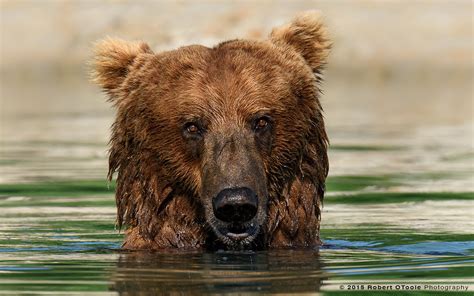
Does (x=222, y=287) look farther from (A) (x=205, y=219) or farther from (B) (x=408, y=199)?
(B) (x=408, y=199)

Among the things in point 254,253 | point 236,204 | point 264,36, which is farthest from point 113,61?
point 264,36

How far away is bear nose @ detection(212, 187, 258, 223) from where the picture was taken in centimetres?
878

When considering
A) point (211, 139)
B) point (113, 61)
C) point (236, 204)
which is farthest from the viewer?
point (113, 61)

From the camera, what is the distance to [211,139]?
30.7 ft

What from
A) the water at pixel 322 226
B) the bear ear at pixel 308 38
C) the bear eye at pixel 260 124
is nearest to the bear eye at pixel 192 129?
the bear eye at pixel 260 124

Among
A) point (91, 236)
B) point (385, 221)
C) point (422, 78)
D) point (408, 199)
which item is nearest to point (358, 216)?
point (385, 221)

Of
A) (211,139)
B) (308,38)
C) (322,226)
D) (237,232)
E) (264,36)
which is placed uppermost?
(264,36)

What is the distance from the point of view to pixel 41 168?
57.8ft

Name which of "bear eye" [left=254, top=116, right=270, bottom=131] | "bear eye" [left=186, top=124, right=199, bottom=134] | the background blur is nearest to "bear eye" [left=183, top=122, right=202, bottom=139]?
"bear eye" [left=186, top=124, right=199, bottom=134]

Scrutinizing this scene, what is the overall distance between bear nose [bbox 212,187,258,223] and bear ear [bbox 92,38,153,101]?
1.66 metres

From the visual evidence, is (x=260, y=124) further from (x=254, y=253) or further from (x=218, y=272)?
(x=218, y=272)

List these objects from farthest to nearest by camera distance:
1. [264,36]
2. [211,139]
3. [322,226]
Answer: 1. [264,36]
2. [322,226]
3. [211,139]

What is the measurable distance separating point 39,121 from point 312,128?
1745cm

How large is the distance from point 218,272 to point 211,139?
0.98 metres
